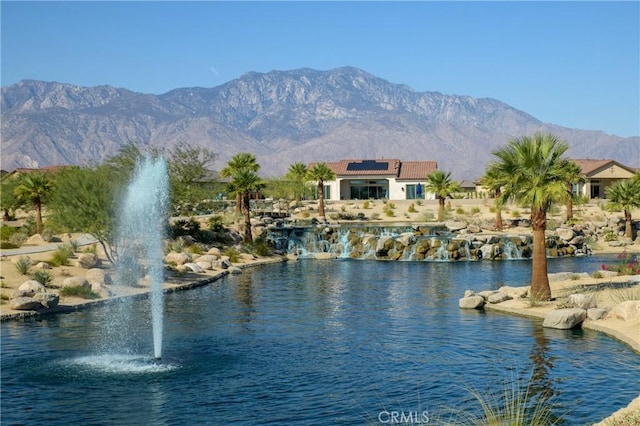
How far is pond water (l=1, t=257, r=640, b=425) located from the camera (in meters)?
16.9

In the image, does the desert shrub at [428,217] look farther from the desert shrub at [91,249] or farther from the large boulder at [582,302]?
the large boulder at [582,302]

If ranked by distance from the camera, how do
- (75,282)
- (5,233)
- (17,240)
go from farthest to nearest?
1. (5,233)
2. (17,240)
3. (75,282)

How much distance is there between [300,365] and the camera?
20.9m

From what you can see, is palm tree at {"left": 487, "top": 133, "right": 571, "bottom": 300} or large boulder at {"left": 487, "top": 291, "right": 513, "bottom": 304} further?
large boulder at {"left": 487, "top": 291, "right": 513, "bottom": 304}

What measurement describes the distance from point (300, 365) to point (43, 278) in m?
18.1

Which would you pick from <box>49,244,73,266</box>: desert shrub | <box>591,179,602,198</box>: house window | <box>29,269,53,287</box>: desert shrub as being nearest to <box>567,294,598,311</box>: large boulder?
<box>29,269,53,287</box>: desert shrub

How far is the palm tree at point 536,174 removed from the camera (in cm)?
2802

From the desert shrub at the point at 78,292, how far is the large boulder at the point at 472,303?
54.1 feet

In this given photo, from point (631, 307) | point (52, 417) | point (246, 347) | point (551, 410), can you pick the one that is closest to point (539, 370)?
point (551, 410)

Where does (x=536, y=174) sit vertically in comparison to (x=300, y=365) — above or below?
above

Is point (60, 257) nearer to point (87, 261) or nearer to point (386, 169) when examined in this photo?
point (87, 261)

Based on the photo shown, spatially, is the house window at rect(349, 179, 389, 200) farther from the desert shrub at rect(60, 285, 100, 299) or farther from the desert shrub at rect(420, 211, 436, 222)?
the desert shrub at rect(60, 285, 100, 299)

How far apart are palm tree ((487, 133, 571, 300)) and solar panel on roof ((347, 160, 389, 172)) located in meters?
79.7

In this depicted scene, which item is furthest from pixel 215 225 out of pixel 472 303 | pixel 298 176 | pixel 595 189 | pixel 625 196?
pixel 595 189
